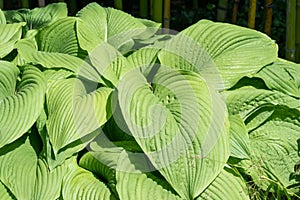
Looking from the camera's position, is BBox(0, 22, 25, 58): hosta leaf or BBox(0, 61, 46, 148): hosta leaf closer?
BBox(0, 61, 46, 148): hosta leaf

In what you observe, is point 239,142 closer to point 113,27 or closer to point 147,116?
point 147,116

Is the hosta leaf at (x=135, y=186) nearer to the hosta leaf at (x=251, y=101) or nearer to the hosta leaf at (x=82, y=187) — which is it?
the hosta leaf at (x=82, y=187)

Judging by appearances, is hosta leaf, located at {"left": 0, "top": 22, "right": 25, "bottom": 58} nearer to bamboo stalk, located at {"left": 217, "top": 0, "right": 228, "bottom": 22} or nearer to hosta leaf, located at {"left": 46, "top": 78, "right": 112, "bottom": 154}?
hosta leaf, located at {"left": 46, "top": 78, "right": 112, "bottom": 154}

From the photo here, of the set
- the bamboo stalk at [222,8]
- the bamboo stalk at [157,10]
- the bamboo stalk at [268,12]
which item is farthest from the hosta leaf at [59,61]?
the bamboo stalk at [222,8]

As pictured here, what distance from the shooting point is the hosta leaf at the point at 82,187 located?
137cm

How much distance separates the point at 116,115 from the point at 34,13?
0.61 metres

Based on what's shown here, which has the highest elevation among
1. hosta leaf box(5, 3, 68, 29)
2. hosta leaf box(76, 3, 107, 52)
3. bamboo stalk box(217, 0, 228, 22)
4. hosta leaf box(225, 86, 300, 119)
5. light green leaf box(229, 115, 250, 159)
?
hosta leaf box(76, 3, 107, 52)

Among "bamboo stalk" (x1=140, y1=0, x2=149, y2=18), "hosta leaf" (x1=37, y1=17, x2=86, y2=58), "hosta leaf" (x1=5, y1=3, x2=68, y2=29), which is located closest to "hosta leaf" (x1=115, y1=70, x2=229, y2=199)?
"hosta leaf" (x1=37, y1=17, x2=86, y2=58)

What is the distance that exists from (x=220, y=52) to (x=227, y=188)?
380 mm

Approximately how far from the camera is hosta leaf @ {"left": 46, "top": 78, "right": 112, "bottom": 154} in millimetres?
1346

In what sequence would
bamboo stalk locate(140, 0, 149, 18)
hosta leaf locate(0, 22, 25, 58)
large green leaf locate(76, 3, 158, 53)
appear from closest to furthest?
1. hosta leaf locate(0, 22, 25, 58)
2. large green leaf locate(76, 3, 158, 53)
3. bamboo stalk locate(140, 0, 149, 18)

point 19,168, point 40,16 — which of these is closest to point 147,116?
point 19,168

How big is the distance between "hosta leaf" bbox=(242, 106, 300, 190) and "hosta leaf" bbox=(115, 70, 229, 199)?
16 centimetres

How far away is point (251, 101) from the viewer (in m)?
1.51
